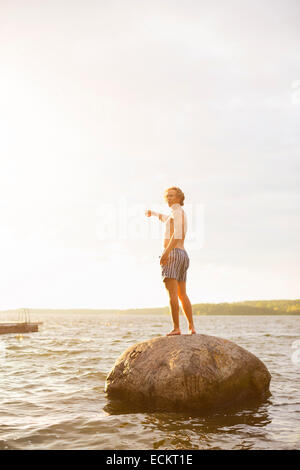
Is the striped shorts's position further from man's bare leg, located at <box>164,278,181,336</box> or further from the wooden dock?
the wooden dock

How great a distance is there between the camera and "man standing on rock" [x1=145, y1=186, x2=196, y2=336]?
8328mm

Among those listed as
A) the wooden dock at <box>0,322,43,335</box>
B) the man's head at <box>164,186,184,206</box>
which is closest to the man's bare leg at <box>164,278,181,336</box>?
the man's head at <box>164,186,184,206</box>

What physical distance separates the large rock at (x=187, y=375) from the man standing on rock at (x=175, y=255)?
786 mm

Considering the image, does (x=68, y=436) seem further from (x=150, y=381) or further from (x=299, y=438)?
(x=299, y=438)

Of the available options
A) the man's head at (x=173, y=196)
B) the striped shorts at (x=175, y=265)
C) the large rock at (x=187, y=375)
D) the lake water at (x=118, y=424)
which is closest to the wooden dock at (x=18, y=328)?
the lake water at (x=118, y=424)

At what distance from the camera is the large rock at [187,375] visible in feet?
25.3

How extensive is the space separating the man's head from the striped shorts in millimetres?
1010

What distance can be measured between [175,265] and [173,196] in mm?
1455

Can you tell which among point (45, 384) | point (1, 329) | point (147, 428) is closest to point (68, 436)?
point (147, 428)

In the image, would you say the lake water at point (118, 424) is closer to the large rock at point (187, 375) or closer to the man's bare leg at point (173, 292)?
the large rock at point (187, 375)

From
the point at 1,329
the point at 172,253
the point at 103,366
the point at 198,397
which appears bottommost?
the point at 1,329

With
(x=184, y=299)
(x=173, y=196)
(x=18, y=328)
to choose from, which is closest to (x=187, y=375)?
(x=184, y=299)
